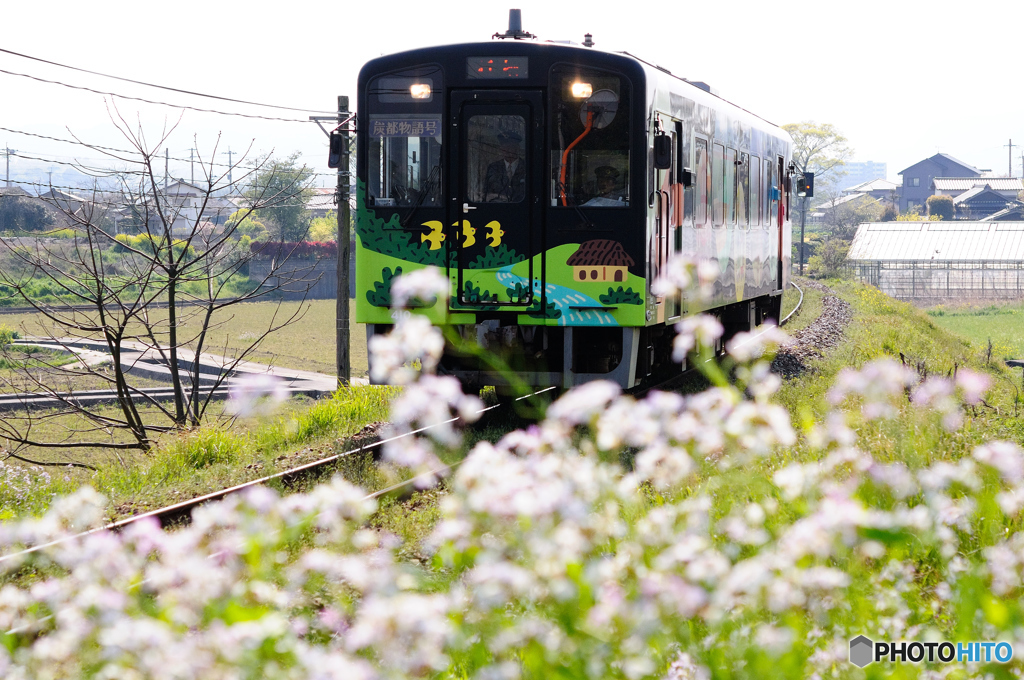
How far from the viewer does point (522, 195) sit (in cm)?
909

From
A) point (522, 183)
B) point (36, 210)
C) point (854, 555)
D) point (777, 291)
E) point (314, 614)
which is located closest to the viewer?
point (854, 555)

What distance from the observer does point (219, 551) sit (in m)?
2.65

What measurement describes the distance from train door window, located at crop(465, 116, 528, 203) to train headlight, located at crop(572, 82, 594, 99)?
0.53 metres

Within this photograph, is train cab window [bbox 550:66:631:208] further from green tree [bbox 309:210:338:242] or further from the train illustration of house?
green tree [bbox 309:210:338:242]

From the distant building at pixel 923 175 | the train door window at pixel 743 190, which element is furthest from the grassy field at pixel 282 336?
the distant building at pixel 923 175

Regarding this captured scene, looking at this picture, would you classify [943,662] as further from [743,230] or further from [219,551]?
[743,230]

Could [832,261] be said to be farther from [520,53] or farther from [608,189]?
[520,53]

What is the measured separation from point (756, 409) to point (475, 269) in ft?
21.6

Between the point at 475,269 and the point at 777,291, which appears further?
the point at 777,291

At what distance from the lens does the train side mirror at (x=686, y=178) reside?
988cm

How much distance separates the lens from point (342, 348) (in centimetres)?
1441

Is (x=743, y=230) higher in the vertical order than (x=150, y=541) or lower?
higher

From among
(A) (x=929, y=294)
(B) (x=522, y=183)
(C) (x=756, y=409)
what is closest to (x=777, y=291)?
(B) (x=522, y=183)

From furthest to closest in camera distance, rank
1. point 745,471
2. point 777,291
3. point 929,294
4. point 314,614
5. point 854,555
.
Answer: point 929,294 < point 777,291 < point 314,614 < point 854,555 < point 745,471
